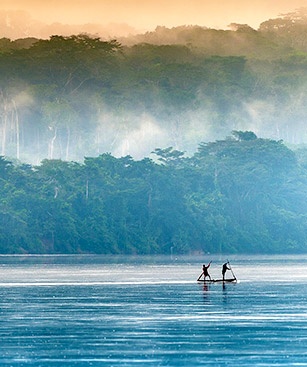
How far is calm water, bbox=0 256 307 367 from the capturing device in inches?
1116

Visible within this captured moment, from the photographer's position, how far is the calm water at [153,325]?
2834cm

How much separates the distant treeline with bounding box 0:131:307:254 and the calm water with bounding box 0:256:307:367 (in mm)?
96301

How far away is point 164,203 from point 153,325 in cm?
12911

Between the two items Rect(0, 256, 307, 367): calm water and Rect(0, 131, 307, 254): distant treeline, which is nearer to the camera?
Rect(0, 256, 307, 367): calm water

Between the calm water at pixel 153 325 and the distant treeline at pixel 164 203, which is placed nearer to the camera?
the calm water at pixel 153 325

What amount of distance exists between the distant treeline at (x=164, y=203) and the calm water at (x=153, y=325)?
96301 millimetres

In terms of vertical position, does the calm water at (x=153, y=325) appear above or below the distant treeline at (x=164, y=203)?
below

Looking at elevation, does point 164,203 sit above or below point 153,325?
above

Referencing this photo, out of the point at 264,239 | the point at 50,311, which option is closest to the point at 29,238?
the point at 264,239

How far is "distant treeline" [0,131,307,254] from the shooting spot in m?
156

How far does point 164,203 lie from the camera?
16512 cm

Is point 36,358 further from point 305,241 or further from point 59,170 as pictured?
point 305,241

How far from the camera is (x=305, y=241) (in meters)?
176

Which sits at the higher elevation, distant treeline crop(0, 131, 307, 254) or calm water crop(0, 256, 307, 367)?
distant treeline crop(0, 131, 307, 254)
